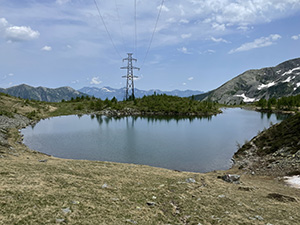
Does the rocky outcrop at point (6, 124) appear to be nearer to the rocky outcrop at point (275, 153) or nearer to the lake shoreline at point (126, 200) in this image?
the lake shoreline at point (126, 200)

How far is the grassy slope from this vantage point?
42.6 feet

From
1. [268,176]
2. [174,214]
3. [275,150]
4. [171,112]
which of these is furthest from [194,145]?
[171,112]

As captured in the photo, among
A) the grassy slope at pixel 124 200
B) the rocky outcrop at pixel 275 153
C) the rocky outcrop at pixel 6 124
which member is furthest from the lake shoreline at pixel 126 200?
the rocky outcrop at pixel 6 124

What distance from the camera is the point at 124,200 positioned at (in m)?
16.2

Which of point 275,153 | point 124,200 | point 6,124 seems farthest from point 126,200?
point 6,124

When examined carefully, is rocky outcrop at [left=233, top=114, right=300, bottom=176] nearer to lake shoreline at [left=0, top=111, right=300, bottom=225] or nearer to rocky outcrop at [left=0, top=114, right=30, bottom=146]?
lake shoreline at [left=0, top=111, right=300, bottom=225]

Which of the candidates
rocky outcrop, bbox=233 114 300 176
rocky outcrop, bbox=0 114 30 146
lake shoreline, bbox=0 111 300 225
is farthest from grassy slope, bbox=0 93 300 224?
rocky outcrop, bbox=0 114 30 146

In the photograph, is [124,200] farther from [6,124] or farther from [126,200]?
[6,124]

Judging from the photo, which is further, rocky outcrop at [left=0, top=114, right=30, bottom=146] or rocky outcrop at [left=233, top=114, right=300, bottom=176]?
rocky outcrop at [left=0, top=114, right=30, bottom=146]

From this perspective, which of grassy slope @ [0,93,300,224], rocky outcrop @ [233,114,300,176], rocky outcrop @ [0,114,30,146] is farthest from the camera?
rocky outcrop @ [0,114,30,146]

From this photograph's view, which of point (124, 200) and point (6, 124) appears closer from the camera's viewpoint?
point (124, 200)

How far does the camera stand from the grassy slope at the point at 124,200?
13.0m

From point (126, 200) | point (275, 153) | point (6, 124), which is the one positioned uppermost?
point (6, 124)

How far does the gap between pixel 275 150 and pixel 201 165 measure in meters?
13.3
